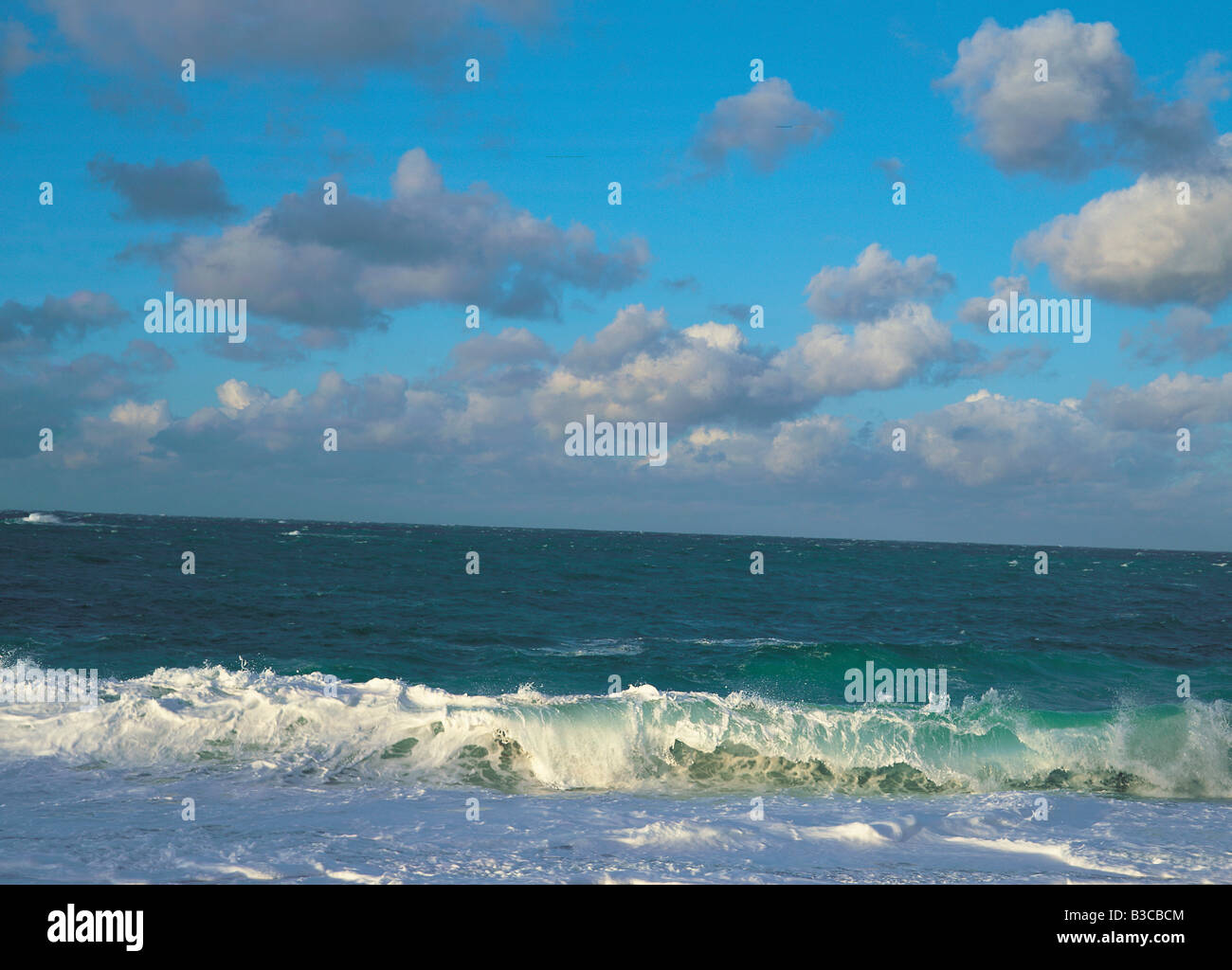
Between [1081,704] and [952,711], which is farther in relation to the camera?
[1081,704]

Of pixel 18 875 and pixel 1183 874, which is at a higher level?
pixel 18 875

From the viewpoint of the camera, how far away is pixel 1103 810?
33.3 feet

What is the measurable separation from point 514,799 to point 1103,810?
699cm

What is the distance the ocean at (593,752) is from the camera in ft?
25.2

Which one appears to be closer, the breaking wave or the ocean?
the ocean

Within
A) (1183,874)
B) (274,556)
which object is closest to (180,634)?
(1183,874)

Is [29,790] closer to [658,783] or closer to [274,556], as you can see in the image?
[658,783]

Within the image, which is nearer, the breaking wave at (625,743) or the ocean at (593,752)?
the ocean at (593,752)

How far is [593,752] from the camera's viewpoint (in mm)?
12094

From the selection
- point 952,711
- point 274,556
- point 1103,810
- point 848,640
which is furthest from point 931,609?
point 274,556

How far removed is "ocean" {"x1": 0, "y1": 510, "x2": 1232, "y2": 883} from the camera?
7680mm

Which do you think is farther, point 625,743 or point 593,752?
point 625,743
